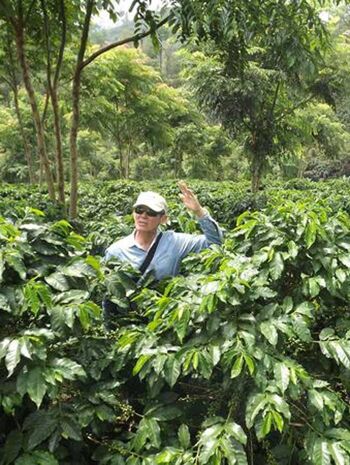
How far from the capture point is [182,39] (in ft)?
16.1

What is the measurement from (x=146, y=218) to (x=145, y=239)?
14 cm

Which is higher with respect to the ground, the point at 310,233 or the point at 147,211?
the point at 310,233

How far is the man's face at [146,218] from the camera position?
9.59 feet

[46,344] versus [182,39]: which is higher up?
[182,39]

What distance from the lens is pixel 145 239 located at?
298 centimetres

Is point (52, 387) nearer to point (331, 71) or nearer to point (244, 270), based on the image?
point (244, 270)

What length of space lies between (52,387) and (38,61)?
26.4 ft

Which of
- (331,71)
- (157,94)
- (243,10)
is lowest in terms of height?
(157,94)

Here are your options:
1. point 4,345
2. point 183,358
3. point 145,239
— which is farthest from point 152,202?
point 4,345

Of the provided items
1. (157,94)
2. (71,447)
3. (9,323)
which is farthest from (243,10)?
(157,94)

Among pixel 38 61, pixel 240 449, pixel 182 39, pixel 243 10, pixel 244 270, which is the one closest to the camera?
pixel 240 449

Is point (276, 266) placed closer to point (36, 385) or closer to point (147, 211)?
point (147, 211)

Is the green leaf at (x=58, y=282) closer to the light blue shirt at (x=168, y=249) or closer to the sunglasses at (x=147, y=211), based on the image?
the light blue shirt at (x=168, y=249)

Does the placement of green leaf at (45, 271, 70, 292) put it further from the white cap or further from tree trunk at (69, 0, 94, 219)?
tree trunk at (69, 0, 94, 219)
